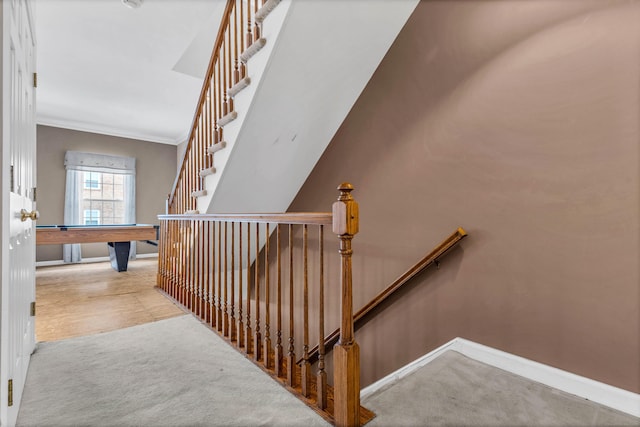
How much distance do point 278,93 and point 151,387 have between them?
6.02 feet

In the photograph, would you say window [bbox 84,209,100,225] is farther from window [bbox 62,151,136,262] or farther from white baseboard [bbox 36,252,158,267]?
white baseboard [bbox 36,252,158,267]

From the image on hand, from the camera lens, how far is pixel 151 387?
143 centimetres

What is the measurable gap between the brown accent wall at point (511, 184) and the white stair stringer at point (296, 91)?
25cm

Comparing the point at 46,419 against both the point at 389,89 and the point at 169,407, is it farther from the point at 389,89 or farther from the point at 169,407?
the point at 389,89

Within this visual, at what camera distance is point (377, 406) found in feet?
4.17

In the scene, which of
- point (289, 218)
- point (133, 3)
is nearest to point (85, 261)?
point (133, 3)

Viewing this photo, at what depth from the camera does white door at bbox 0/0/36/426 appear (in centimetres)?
92

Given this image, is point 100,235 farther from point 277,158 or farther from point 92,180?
point 277,158

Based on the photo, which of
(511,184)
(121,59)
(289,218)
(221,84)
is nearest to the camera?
(289,218)

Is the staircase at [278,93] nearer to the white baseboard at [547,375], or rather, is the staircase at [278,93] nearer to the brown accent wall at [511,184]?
the brown accent wall at [511,184]

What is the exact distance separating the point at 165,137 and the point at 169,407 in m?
6.18

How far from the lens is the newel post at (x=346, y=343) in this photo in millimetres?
1128

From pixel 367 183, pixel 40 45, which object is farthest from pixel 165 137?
pixel 367 183

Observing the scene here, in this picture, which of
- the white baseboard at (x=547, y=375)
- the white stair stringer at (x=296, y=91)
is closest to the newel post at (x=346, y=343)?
the white baseboard at (x=547, y=375)
